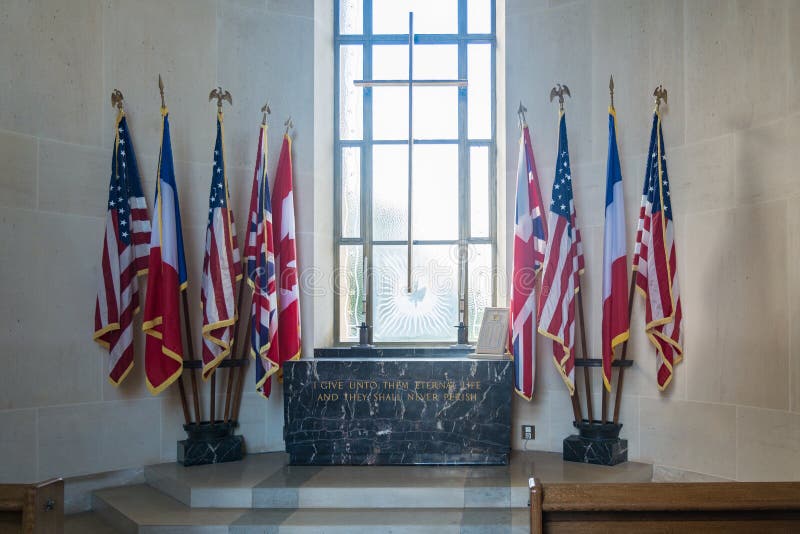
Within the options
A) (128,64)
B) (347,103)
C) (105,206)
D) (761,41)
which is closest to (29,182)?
(105,206)

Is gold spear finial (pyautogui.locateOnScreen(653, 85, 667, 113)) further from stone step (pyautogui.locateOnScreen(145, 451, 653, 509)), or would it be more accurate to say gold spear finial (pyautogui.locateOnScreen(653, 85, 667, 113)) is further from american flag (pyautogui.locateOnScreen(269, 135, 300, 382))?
american flag (pyautogui.locateOnScreen(269, 135, 300, 382))

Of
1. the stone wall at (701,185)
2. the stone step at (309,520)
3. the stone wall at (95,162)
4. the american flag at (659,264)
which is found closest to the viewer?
the stone step at (309,520)

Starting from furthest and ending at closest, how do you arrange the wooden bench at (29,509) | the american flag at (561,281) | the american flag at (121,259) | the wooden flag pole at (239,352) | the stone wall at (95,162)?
the wooden flag pole at (239,352), the american flag at (561,281), the american flag at (121,259), the stone wall at (95,162), the wooden bench at (29,509)

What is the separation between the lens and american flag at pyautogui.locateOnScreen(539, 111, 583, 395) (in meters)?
4.76

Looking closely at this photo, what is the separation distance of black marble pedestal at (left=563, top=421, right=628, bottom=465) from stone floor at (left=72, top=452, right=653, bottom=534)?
0.11m

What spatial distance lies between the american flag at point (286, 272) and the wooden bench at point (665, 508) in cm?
349

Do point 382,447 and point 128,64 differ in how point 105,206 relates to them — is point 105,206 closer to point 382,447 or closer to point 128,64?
point 128,64

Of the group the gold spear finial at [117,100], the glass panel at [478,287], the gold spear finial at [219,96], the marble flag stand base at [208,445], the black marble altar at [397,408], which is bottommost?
the marble flag stand base at [208,445]

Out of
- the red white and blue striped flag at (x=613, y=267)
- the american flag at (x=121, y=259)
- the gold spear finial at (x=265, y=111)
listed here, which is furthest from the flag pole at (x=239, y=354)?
the red white and blue striped flag at (x=613, y=267)

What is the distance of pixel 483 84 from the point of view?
591 cm

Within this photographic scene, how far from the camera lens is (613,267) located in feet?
15.5

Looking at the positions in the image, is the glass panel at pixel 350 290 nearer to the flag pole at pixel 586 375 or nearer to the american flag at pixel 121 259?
the american flag at pixel 121 259

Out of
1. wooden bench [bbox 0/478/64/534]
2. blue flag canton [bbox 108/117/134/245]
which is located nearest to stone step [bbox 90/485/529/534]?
blue flag canton [bbox 108/117/134/245]

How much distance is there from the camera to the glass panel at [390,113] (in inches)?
234
